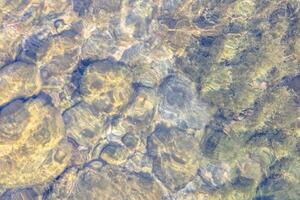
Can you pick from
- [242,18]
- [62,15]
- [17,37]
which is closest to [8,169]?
[17,37]

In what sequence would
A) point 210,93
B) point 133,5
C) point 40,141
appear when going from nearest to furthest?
1. point 40,141
2. point 210,93
3. point 133,5

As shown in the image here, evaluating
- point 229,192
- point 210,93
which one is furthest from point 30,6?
point 229,192

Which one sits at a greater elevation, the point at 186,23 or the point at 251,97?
the point at 186,23

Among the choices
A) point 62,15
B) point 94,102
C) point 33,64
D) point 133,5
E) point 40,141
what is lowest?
point 40,141

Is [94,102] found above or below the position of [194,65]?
below

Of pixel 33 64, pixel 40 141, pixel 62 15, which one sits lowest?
pixel 40 141

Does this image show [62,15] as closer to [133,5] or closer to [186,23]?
[133,5]

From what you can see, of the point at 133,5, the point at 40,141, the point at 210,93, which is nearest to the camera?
the point at 40,141

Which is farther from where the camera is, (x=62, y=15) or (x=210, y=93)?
(x=62, y=15)

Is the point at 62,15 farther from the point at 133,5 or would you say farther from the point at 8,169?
the point at 8,169
